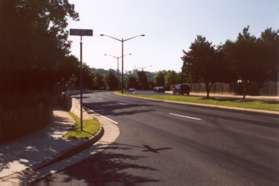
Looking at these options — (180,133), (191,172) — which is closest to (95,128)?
(180,133)

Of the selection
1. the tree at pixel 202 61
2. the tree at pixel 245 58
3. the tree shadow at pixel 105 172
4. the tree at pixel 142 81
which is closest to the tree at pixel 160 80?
the tree at pixel 142 81

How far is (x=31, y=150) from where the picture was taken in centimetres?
1238

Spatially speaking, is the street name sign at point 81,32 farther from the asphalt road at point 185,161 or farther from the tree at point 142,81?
the tree at point 142,81

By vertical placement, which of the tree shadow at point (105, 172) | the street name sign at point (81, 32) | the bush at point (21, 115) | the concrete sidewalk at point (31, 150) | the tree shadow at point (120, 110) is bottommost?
the tree shadow at point (120, 110)

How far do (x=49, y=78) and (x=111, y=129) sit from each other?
3.68 meters

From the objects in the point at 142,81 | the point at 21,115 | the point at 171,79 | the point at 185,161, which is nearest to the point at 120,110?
the point at 21,115

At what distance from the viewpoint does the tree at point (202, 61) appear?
5612 centimetres

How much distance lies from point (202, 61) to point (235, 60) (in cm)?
679

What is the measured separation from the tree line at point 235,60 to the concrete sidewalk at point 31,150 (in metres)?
35.0

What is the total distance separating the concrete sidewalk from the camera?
33.3 feet

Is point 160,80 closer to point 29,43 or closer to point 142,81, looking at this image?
point 142,81

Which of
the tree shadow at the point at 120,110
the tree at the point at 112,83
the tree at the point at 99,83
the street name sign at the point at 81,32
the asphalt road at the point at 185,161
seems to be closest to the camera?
the asphalt road at the point at 185,161

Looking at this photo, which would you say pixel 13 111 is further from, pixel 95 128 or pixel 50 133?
pixel 95 128

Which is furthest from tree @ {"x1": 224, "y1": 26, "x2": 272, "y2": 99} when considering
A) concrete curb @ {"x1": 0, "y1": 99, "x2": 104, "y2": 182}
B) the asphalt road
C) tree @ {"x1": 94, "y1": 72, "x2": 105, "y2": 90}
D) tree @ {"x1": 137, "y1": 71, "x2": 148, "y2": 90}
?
tree @ {"x1": 94, "y1": 72, "x2": 105, "y2": 90}
